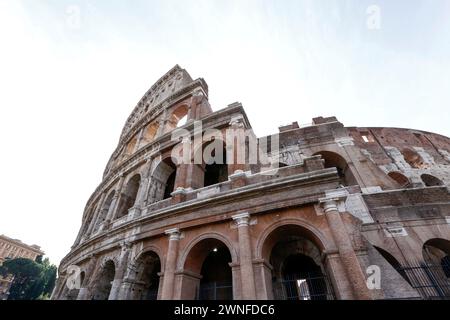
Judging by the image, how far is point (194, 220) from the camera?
24.5ft

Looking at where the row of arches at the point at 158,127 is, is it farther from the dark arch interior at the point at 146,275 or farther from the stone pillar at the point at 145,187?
the dark arch interior at the point at 146,275

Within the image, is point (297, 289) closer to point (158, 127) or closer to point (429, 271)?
point (429, 271)

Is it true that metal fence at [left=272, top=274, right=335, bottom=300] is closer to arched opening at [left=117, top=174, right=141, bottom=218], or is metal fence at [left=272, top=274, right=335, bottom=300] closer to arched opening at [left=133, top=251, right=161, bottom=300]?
arched opening at [left=133, top=251, right=161, bottom=300]

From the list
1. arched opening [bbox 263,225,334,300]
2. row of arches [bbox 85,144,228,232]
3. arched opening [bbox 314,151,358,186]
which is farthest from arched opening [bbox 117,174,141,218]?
arched opening [bbox 314,151,358,186]

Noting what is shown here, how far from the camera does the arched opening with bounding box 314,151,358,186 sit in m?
10.7

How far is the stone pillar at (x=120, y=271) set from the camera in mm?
7684

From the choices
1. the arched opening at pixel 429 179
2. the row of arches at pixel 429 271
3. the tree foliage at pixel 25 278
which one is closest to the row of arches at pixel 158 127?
the row of arches at pixel 429 271

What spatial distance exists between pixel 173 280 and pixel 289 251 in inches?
165

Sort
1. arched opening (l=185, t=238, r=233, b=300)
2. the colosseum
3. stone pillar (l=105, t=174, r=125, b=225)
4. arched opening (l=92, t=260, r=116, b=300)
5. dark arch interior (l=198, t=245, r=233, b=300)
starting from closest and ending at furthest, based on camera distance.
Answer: the colosseum, arched opening (l=185, t=238, r=233, b=300), dark arch interior (l=198, t=245, r=233, b=300), arched opening (l=92, t=260, r=116, b=300), stone pillar (l=105, t=174, r=125, b=225)

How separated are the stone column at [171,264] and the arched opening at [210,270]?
0.46 meters

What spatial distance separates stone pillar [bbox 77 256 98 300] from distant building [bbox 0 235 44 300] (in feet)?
159

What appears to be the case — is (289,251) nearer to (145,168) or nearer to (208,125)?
(208,125)

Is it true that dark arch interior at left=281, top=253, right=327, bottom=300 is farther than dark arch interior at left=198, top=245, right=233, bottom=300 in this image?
No
